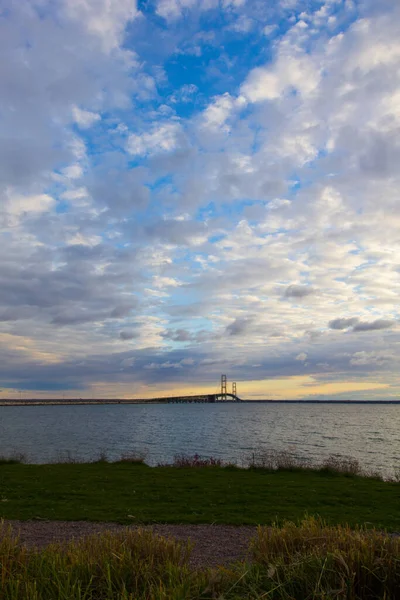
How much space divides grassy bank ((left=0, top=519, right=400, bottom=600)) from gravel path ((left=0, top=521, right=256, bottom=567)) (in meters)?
4.31

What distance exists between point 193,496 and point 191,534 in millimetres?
5139

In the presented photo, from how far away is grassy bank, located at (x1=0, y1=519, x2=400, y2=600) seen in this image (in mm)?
4707

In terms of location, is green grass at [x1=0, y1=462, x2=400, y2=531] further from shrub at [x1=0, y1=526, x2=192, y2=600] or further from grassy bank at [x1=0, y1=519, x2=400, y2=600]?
shrub at [x1=0, y1=526, x2=192, y2=600]

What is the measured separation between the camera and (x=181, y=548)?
20.0 ft

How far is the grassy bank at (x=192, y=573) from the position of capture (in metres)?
4.71

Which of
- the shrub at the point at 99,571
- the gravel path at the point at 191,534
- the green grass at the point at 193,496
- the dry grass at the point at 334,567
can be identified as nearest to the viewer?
the shrub at the point at 99,571

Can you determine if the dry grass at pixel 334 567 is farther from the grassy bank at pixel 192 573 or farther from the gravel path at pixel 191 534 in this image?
the gravel path at pixel 191 534

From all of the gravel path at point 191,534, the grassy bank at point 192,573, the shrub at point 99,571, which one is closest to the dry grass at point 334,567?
the grassy bank at point 192,573

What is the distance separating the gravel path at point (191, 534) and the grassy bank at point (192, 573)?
431cm

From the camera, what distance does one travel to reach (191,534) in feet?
39.0

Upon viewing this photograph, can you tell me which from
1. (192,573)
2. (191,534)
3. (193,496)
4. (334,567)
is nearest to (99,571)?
(192,573)

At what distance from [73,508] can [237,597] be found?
1195 centimetres

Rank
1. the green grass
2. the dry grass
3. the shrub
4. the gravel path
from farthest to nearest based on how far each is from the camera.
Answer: the green grass, the gravel path, the dry grass, the shrub

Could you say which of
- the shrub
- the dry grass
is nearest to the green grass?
the dry grass
